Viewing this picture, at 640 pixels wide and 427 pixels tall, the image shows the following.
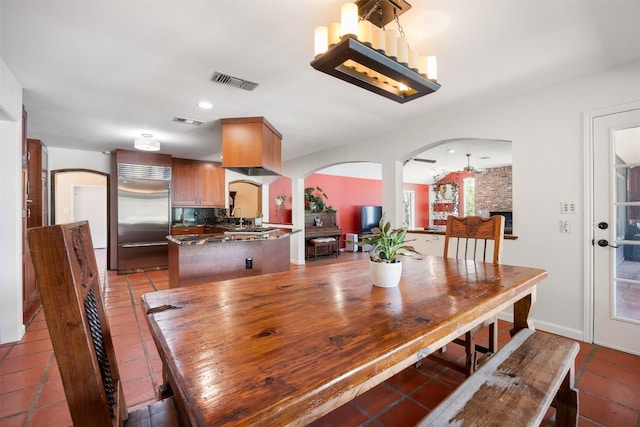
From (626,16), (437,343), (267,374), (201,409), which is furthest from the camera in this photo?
(626,16)

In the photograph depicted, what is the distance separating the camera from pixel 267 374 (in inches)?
26.1

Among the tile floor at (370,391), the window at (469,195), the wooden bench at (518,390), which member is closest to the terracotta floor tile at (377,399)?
the tile floor at (370,391)

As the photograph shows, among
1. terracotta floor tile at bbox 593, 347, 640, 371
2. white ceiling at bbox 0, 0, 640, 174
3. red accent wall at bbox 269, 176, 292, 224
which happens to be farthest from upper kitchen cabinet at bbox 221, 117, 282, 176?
red accent wall at bbox 269, 176, 292, 224

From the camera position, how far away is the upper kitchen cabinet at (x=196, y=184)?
6066 millimetres

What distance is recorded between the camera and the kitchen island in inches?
113

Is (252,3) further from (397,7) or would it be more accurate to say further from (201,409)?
(201,409)

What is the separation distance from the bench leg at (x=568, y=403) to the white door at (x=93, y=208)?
1085cm

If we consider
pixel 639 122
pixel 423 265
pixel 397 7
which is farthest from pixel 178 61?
pixel 639 122

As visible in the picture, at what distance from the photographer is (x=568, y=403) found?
1.46 m

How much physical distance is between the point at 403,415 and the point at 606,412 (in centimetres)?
116

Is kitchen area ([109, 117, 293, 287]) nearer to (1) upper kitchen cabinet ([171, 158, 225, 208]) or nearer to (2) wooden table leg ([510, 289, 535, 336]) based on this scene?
(1) upper kitchen cabinet ([171, 158, 225, 208])

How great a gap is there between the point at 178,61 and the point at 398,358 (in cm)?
253

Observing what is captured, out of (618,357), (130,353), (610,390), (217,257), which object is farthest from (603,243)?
(130,353)

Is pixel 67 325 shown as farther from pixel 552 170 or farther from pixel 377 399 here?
pixel 552 170
